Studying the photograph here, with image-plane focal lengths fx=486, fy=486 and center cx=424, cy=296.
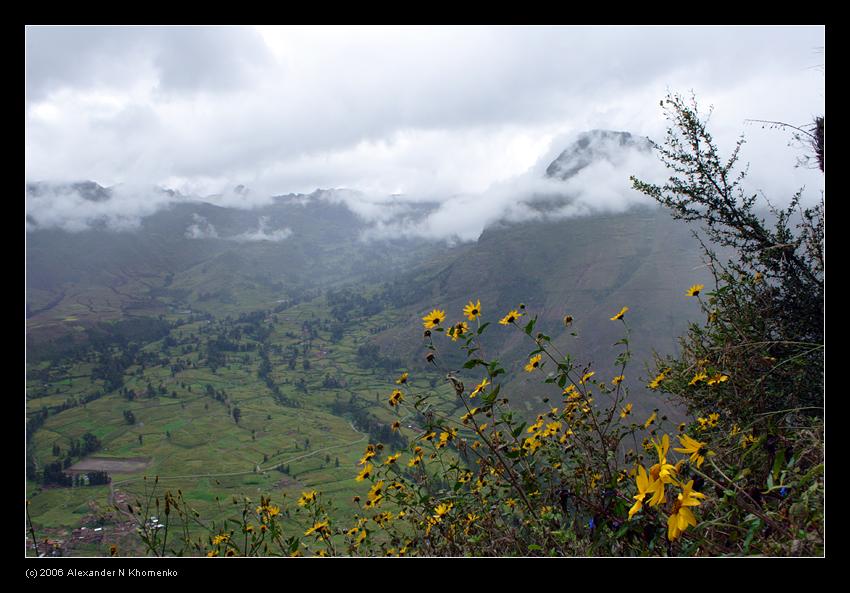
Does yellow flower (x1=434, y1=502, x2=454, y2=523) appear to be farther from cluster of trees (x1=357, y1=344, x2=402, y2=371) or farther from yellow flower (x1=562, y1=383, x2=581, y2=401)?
cluster of trees (x1=357, y1=344, x2=402, y2=371)

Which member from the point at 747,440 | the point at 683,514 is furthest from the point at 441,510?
the point at 683,514

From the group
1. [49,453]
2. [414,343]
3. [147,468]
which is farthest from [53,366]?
[414,343]

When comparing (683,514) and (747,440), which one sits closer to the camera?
(683,514)

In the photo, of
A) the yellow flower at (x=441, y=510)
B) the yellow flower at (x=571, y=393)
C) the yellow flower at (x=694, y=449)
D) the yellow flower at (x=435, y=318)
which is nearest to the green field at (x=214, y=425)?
the yellow flower at (x=441, y=510)

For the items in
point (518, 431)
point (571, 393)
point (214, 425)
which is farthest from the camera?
point (214, 425)

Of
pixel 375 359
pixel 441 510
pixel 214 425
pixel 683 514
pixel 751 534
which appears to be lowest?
pixel 214 425

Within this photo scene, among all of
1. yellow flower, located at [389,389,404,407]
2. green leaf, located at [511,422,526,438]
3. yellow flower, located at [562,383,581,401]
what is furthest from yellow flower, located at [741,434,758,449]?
yellow flower, located at [389,389,404,407]

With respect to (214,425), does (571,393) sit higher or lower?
higher

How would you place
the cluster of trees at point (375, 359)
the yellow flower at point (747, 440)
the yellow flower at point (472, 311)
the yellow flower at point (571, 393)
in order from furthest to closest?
the cluster of trees at point (375, 359), the yellow flower at point (571, 393), the yellow flower at point (472, 311), the yellow flower at point (747, 440)

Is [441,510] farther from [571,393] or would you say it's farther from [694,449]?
[694,449]

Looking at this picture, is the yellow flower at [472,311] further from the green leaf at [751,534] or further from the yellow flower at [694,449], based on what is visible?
the green leaf at [751,534]

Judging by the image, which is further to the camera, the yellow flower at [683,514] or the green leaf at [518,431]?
the green leaf at [518,431]
